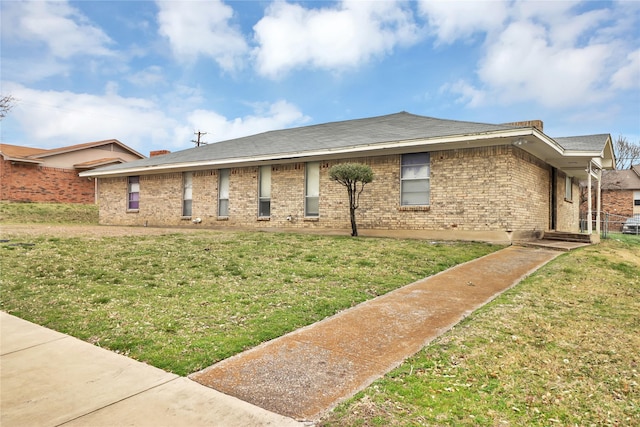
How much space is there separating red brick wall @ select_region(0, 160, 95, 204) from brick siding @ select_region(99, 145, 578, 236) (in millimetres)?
16270

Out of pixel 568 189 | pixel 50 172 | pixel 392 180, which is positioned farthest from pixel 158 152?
pixel 568 189

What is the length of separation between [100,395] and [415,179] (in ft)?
38.2

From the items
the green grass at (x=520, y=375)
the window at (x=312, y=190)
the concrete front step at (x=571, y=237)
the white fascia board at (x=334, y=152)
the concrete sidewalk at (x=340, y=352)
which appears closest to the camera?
the green grass at (x=520, y=375)

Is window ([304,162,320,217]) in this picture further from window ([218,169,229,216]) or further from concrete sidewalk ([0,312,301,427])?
concrete sidewalk ([0,312,301,427])

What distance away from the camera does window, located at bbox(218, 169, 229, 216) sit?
695 inches

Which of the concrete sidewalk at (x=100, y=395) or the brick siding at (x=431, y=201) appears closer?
the concrete sidewalk at (x=100, y=395)

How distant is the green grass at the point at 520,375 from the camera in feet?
8.43

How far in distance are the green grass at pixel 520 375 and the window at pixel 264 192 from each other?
12298mm

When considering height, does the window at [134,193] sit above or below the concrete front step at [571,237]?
above

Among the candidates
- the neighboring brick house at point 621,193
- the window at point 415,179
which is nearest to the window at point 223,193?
the window at point 415,179

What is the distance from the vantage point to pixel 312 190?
1534cm

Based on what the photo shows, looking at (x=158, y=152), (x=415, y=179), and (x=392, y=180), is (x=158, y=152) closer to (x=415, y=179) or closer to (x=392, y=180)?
(x=392, y=180)

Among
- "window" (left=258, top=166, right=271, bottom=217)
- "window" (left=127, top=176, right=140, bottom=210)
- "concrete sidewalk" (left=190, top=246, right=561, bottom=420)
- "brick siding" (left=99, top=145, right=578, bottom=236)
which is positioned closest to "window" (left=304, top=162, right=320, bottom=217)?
"brick siding" (left=99, top=145, right=578, bottom=236)

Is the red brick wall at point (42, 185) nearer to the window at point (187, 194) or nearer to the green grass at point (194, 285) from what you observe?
the window at point (187, 194)
